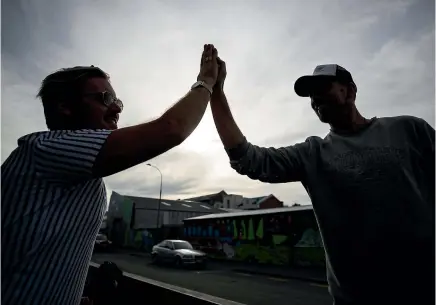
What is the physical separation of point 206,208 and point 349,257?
1966 inches

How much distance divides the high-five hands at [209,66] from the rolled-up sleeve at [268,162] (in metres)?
0.41

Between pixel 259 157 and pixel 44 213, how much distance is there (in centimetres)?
106

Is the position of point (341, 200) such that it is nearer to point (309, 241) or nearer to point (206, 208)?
point (309, 241)

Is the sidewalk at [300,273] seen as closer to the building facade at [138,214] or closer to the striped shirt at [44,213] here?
the striped shirt at [44,213]

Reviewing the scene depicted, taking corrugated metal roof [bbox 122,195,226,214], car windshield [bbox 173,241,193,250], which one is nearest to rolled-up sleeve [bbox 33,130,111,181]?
car windshield [bbox 173,241,193,250]

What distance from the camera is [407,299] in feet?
4.28

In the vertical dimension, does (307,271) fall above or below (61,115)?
below

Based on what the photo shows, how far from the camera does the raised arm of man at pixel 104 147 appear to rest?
1.06 m

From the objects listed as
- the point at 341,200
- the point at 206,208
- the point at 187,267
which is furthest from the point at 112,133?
the point at 206,208

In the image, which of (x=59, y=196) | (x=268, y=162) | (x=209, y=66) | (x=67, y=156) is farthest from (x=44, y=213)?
(x=268, y=162)

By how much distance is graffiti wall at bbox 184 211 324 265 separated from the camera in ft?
57.5

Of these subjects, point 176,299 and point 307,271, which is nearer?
point 176,299

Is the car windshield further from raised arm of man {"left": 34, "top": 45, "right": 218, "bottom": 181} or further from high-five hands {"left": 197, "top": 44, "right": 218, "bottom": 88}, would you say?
raised arm of man {"left": 34, "top": 45, "right": 218, "bottom": 181}

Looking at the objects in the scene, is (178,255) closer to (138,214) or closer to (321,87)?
(321,87)
